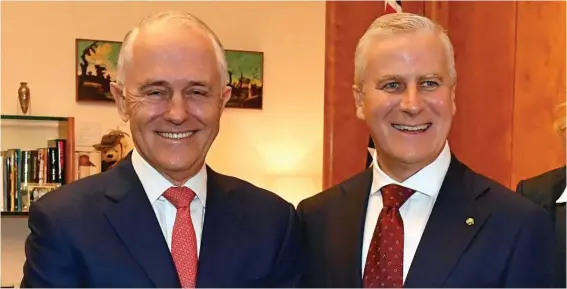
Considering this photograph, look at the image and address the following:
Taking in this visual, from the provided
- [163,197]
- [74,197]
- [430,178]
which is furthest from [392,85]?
[74,197]

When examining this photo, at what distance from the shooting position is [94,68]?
4.09 meters

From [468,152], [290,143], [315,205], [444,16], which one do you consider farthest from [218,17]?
[315,205]

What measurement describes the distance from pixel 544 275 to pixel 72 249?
95 cm

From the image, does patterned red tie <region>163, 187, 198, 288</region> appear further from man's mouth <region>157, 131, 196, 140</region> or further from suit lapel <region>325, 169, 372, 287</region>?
suit lapel <region>325, 169, 372, 287</region>

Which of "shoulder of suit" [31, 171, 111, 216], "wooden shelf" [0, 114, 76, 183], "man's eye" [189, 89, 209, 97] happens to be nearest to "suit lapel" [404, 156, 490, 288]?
"man's eye" [189, 89, 209, 97]

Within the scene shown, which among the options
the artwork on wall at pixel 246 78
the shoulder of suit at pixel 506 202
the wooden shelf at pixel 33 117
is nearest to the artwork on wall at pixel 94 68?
the wooden shelf at pixel 33 117

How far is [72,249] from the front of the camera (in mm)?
1498

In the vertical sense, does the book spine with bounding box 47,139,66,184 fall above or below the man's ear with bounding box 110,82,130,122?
below

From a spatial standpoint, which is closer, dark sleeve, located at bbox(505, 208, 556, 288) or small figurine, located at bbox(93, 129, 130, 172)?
dark sleeve, located at bbox(505, 208, 556, 288)

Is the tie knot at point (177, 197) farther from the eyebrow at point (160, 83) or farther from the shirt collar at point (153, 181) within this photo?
the eyebrow at point (160, 83)

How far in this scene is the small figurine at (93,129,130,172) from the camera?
3988mm

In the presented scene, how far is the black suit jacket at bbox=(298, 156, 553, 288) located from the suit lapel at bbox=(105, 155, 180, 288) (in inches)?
14.9

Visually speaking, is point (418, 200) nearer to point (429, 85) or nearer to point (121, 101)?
point (429, 85)

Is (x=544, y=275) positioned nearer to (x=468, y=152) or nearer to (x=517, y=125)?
(x=517, y=125)
